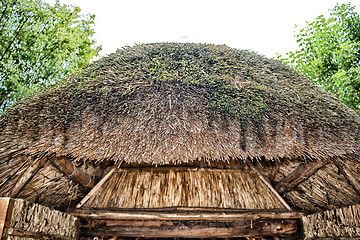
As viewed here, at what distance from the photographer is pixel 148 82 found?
274 cm

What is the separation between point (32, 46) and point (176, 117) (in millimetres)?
6365

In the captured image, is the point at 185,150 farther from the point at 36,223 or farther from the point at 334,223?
the point at 334,223

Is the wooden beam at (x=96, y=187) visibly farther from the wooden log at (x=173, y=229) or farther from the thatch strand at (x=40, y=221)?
the wooden log at (x=173, y=229)

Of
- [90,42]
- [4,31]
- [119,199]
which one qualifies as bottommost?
[119,199]

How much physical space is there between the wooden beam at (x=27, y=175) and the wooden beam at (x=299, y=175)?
2.99m

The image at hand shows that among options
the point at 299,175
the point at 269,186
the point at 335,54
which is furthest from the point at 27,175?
the point at 335,54

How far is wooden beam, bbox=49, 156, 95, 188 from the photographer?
2.48 meters

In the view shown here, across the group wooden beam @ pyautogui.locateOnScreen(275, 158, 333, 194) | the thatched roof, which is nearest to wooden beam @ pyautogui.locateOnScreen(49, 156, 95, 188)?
the thatched roof

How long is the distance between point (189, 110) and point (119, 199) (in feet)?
4.83

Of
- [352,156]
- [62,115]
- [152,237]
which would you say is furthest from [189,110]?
[352,156]

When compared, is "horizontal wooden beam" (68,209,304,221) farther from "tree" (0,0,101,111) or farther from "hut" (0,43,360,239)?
"tree" (0,0,101,111)

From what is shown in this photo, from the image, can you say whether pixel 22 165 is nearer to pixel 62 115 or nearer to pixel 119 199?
pixel 62 115

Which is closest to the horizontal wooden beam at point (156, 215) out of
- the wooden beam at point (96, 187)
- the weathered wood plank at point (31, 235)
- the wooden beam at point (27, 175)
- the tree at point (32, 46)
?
the wooden beam at point (96, 187)

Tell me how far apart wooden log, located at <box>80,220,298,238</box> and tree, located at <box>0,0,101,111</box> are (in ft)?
15.4
